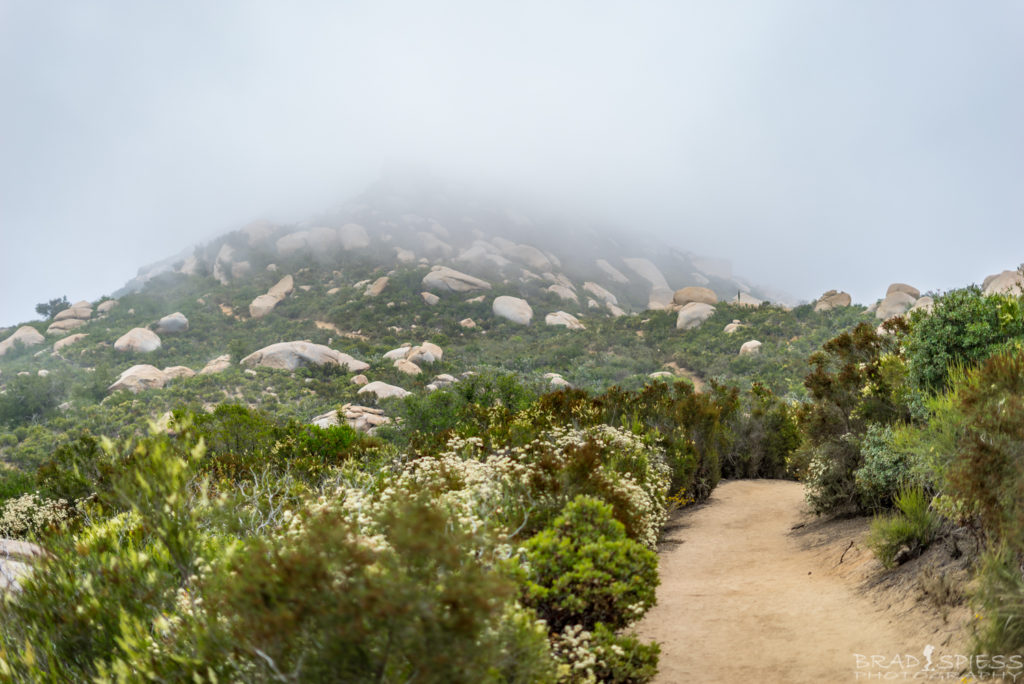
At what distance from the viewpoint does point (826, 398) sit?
11.9m

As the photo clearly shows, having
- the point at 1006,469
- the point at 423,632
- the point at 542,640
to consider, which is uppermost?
the point at 423,632

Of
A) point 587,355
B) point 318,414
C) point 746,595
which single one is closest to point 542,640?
point 746,595

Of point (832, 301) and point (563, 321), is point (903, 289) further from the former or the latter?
point (563, 321)

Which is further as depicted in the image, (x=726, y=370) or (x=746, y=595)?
(x=726, y=370)

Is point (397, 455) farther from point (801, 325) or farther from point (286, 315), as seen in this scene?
point (286, 315)

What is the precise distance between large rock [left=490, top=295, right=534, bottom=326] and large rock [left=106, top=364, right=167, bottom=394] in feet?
123

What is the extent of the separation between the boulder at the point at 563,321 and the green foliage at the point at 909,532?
60.7 metres

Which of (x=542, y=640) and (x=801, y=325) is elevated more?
(x=542, y=640)

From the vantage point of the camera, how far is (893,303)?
51156 millimetres

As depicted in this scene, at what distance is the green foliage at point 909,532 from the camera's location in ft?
22.6

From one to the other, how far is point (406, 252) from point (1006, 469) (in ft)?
301

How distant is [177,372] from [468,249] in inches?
2462

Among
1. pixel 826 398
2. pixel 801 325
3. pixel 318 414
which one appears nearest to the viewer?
pixel 826 398

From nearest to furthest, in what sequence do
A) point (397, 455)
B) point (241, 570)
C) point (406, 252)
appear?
point (241, 570), point (397, 455), point (406, 252)
